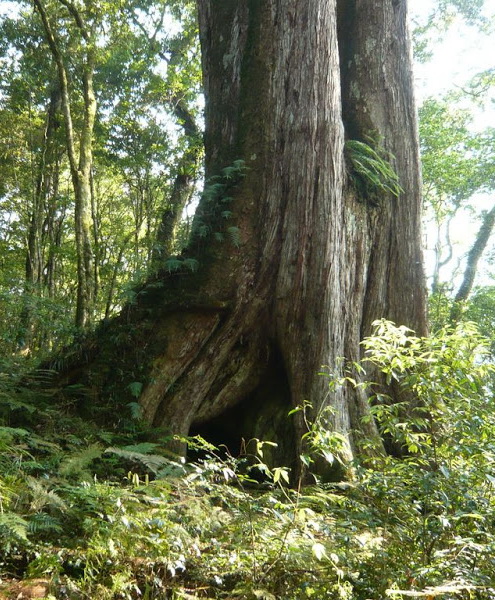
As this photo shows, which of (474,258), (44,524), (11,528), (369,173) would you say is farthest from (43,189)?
(11,528)

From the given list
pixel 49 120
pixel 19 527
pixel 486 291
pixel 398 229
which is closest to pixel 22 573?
pixel 19 527

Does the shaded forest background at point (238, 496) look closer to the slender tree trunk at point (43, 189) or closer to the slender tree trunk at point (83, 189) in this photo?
the slender tree trunk at point (83, 189)

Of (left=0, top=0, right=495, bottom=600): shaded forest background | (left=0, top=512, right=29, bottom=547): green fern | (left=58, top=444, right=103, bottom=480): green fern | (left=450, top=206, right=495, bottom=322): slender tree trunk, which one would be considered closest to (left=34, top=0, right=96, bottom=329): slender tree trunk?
(left=0, top=0, right=495, bottom=600): shaded forest background

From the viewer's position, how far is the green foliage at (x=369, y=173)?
231 inches

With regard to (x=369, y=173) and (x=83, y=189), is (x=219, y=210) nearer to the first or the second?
(x=369, y=173)

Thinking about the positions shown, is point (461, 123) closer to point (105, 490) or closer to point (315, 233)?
point (315, 233)

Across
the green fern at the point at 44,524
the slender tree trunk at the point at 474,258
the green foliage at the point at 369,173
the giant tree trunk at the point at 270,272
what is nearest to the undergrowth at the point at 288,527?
the green fern at the point at 44,524

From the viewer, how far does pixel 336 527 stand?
8.95ft

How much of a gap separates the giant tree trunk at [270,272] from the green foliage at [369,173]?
146mm

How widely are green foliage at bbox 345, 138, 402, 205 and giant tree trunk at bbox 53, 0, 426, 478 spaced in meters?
0.15

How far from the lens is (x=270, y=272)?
520 cm

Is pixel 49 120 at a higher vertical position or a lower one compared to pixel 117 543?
higher

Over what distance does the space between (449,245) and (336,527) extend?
76.2 feet

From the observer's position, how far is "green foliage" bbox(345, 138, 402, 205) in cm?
586
